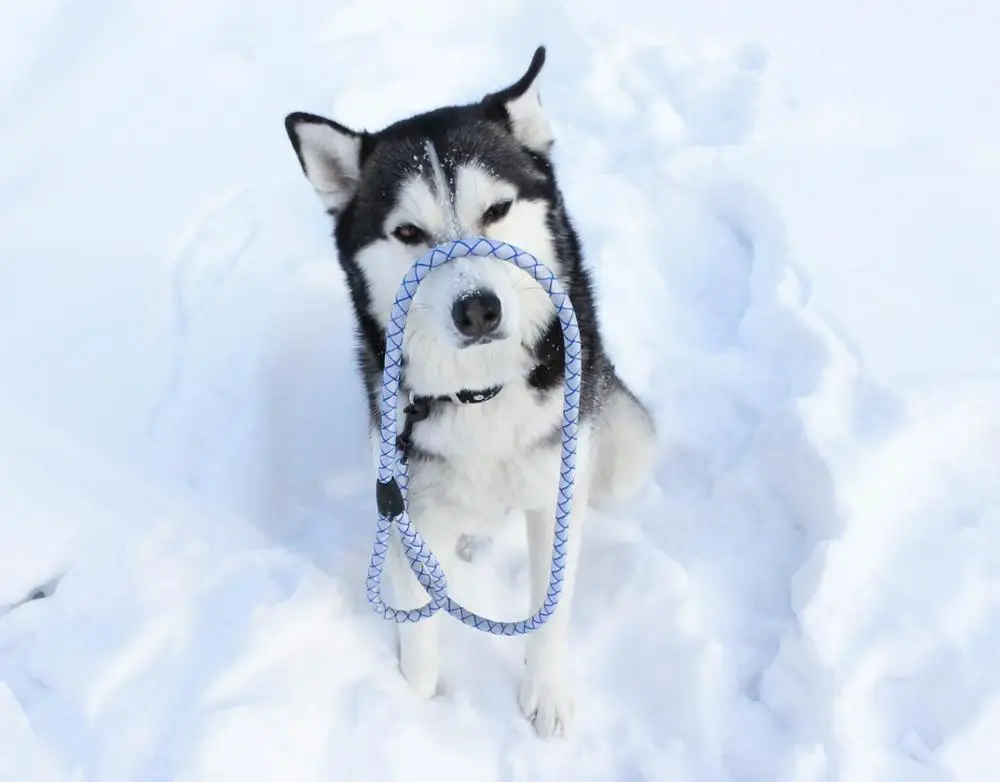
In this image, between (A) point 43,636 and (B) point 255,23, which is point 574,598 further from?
(B) point 255,23

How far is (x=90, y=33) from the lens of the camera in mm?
5023

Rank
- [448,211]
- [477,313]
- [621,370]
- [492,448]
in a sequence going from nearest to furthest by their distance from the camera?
[477,313] → [448,211] → [492,448] → [621,370]

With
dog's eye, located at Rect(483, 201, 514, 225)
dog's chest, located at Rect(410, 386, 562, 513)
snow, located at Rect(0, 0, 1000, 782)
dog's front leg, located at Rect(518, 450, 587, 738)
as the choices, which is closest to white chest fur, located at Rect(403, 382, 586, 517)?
dog's chest, located at Rect(410, 386, 562, 513)

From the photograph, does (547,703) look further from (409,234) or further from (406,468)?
(409,234)

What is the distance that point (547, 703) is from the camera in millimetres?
2361

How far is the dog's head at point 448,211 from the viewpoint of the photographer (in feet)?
6.07

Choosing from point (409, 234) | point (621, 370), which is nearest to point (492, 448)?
point (409, 234)

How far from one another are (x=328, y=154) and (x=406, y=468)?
0.89m

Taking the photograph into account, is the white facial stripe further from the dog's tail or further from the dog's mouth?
the dog's tail

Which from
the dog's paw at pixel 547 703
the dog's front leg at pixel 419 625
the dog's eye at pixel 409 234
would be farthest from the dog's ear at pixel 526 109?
the dog's paw at pixel 547 703

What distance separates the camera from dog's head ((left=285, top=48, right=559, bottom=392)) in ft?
6.07

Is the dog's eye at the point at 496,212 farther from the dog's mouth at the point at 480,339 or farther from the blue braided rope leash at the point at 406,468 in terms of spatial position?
the dog's mouth at the point at 480,339

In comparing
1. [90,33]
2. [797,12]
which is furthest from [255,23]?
[797,12]

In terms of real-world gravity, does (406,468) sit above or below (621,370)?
above
